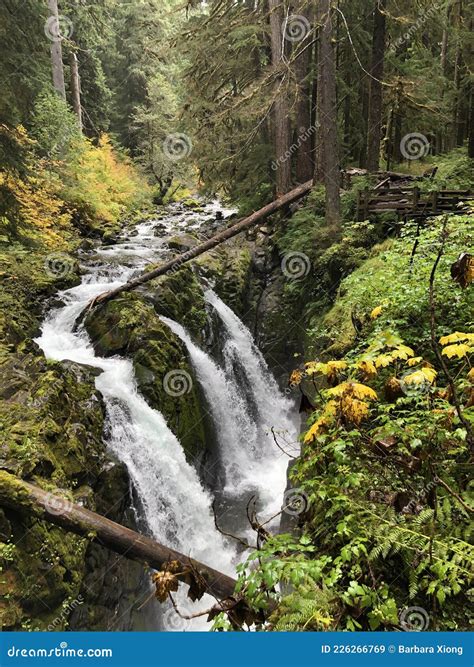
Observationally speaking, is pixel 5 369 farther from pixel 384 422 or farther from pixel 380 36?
pixel 380 36

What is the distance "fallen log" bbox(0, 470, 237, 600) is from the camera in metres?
4.90

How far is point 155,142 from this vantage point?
29344 millimetres

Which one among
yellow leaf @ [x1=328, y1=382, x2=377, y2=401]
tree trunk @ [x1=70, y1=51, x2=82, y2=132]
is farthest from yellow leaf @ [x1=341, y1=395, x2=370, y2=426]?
tree trunk @ [x1=70, y1=51, x2=82, y2=132]

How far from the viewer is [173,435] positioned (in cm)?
951

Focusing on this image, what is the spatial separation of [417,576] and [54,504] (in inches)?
164

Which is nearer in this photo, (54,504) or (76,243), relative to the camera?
(54,504)

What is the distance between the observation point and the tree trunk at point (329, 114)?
10.9 meters

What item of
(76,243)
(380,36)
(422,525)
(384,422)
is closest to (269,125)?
(380,36)
